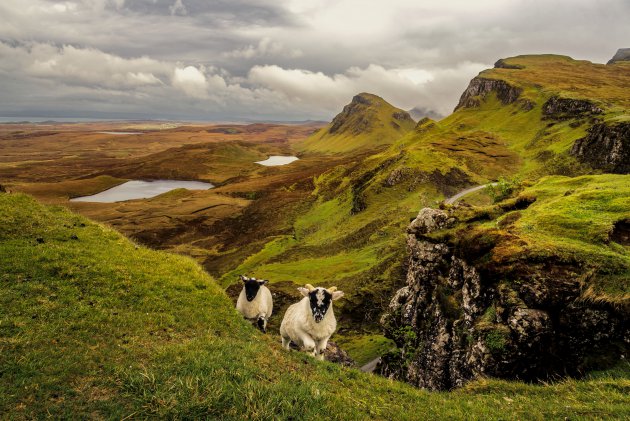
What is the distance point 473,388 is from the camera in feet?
46.5

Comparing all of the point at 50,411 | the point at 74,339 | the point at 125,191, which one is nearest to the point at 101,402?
the point at 50,411

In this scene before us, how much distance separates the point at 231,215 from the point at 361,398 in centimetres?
10084

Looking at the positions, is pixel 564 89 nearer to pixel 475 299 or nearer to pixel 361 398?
pixel 475 299

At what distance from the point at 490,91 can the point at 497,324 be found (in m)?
180

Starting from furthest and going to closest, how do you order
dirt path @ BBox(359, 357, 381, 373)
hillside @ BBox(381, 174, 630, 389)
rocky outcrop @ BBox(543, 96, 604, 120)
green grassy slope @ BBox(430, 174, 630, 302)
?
1. rocky outcrop @ BBox(543, 96, 604, 120)
2. dirt path @ BBox(359, 357, 381, 373)
3. green grassy slope @ BBox(430, 174, 630, 302)
4. hillside @ BBox(381, 174, 630, 389)

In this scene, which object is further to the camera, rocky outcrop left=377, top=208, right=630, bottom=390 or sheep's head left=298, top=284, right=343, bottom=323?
sheep's head left=298, top=284, right=343, bottom=323

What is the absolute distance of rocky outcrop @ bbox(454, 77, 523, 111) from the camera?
489ft

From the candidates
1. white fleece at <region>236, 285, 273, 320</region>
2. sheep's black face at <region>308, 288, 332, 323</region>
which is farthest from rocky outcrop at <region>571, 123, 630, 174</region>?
white fleece at <region>236, 285, 273, 320</region>

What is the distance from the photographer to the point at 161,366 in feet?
34.2

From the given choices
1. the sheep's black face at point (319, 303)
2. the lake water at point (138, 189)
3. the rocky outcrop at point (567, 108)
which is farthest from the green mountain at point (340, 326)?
the lake water at point (138, 189)

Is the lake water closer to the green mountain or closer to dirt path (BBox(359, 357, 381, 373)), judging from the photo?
the green mountain

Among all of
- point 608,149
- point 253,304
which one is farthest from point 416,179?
point 253,304

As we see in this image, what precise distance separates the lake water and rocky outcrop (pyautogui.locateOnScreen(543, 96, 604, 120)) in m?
144

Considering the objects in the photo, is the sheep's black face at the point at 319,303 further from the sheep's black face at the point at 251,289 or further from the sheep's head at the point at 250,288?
the sheep's black face at the point at 251,289
